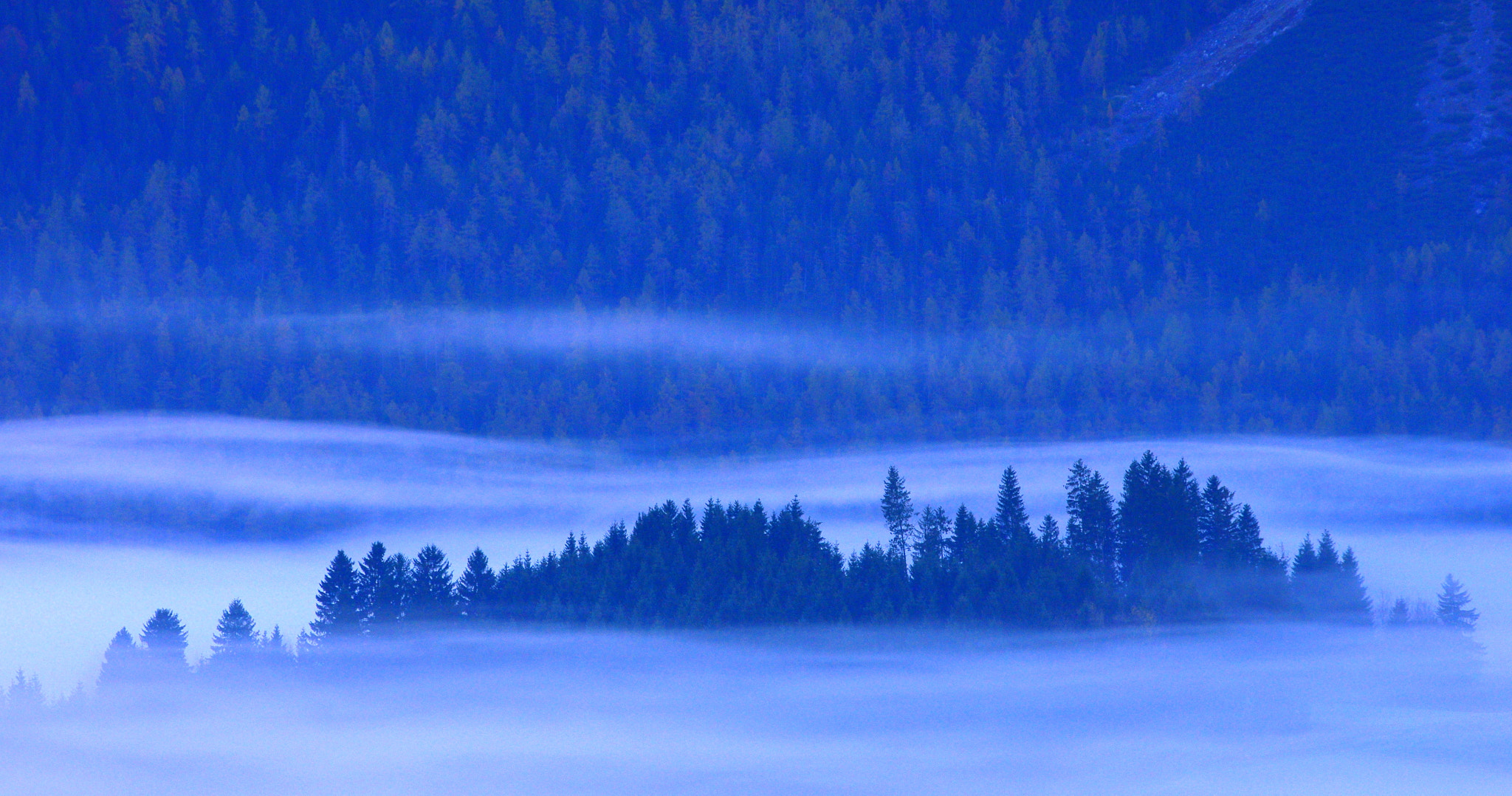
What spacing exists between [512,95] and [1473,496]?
3326 cm

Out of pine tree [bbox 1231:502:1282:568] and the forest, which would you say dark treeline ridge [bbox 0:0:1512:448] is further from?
the forest

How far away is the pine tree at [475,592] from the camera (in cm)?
2448

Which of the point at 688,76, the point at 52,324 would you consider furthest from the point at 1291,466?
the point at 52,324

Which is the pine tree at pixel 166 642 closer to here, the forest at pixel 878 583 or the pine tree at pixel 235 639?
the forest at pixel 878 583

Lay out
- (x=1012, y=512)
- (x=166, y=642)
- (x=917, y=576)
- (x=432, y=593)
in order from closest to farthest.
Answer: (x=917, y=576) → (x=432, y=593) → (x=166, y=642) → (x=1012, y=512)

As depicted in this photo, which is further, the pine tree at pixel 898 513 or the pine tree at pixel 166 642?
the pine tree at pixel 898 513

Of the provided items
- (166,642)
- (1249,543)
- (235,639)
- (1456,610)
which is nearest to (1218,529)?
(1249,543)

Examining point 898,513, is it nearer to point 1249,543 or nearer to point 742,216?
point 1249,543

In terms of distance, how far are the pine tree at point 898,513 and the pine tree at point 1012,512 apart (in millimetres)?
1406

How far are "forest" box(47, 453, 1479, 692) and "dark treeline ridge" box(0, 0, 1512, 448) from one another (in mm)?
10883

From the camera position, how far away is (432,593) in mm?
24953

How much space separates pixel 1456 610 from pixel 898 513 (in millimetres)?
8312

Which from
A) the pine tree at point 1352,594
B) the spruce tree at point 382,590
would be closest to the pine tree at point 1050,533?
the pine tree at point 1352,594

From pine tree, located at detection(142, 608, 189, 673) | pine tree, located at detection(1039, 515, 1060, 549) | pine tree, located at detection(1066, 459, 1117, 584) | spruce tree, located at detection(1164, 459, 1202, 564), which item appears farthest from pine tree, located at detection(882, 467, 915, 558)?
pine tree, located at detection(142, 608, 189, 673)
